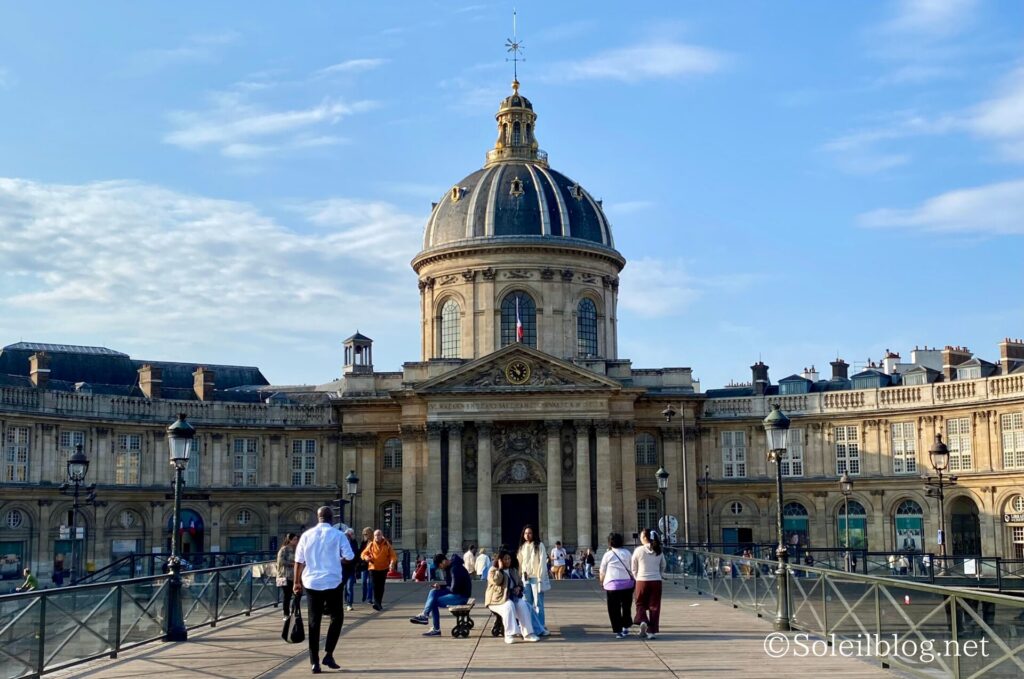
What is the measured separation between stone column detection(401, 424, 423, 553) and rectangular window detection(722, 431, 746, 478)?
58.2 ft

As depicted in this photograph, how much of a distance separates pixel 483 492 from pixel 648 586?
45.1 meters

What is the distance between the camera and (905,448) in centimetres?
7144

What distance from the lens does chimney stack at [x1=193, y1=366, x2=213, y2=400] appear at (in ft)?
255

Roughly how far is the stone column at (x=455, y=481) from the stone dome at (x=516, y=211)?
12956 millimetres

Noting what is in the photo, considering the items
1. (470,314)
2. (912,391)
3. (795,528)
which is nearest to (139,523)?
(470,314)

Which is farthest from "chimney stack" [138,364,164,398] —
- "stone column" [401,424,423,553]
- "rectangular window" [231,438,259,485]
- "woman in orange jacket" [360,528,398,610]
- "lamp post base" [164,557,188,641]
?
"lamp post base" [164,557,188,641]

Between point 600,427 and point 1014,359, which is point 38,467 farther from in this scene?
point 1014,359

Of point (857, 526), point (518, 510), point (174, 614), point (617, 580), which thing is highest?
point (518, 510)

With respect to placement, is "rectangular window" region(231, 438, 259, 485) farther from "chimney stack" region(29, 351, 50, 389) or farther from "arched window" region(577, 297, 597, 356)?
"arched window" region(577, 297, 597, 356)

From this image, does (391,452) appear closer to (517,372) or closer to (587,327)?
(517,372)

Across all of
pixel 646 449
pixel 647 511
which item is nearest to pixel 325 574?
pixel 646 449

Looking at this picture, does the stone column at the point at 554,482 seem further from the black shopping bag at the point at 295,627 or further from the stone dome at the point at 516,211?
the black shopping bag at the point at 295,627

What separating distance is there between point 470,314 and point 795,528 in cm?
2207

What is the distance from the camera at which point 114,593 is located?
22.4m
